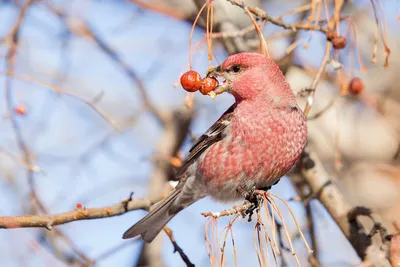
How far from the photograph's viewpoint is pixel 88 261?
10.5 ft

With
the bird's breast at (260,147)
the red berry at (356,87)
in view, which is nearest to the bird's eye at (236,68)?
the bird's breast at (260,147)

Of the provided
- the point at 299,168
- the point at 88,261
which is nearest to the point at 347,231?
the point at 299,168

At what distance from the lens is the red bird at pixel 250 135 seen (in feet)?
10.3

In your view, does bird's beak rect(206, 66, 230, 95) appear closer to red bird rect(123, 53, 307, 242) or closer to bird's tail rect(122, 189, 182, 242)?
red bird rect(123, 53, 307, 242)

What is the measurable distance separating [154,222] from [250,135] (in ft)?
2.51

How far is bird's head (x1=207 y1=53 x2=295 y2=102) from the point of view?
3207 millimetres

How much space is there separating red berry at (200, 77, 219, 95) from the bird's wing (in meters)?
0.34

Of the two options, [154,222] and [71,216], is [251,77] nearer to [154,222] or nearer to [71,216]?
[154,222]

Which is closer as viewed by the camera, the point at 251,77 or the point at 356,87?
the point at 251,77

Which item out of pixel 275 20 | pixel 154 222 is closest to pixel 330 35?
pixel 275 20

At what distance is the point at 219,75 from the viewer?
3.19 m

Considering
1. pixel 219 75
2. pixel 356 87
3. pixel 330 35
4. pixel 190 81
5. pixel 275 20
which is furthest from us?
pixel 356 87

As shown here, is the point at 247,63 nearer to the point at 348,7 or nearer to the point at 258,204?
the point at 258,204

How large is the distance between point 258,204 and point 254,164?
0.42 metres
